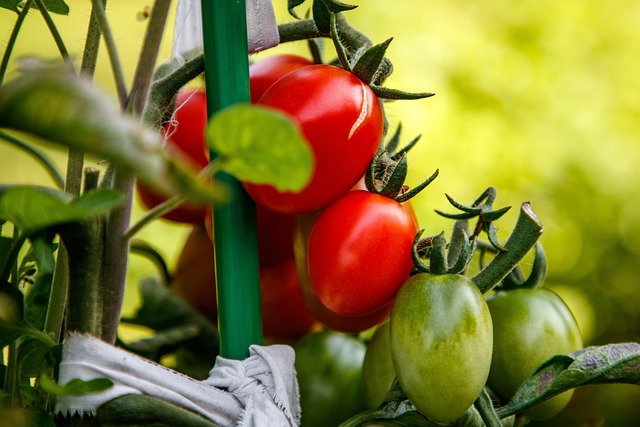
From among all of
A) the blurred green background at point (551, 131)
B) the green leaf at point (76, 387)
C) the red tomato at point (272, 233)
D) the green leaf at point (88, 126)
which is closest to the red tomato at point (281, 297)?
the red tomato at point (272, 233)

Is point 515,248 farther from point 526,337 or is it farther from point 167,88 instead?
point 167,88

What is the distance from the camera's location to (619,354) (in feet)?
1.35

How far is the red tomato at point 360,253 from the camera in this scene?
0.40 m

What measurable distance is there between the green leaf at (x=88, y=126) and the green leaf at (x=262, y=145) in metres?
0.05

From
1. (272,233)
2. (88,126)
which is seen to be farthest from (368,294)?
(88,126)

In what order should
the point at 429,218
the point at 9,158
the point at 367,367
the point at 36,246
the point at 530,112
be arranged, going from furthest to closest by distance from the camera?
the point at 9,158 < the point at 530,112 < the point at 429,218 < the point at 367,367 < the point at 36,246

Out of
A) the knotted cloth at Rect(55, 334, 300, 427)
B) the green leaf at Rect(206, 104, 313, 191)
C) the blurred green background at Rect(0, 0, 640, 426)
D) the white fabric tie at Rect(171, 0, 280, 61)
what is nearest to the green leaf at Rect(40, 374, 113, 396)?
the knotted cloth at Rect(55, 334, 300, 427)

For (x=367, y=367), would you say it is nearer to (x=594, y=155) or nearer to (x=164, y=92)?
(x=164, y=92)

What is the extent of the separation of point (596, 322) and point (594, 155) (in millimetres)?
256

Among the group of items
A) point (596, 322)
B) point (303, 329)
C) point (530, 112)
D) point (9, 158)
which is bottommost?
point (596, 322)

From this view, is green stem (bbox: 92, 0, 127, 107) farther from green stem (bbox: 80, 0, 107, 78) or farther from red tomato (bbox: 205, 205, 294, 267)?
red tomato (bbox: 205, 205, 294, 267)

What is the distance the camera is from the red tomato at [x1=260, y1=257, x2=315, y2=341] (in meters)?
0.57

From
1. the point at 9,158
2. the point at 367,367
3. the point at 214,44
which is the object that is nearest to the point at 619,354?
the point at 367,367

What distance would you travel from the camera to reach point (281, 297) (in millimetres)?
566
